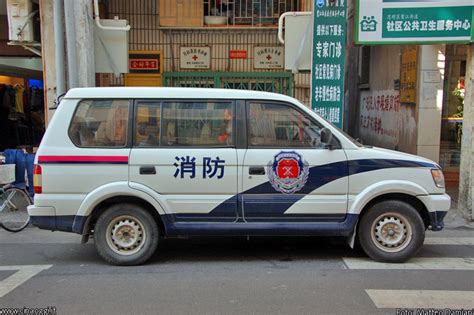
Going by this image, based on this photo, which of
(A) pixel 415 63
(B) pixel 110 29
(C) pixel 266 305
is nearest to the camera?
(C) pixel 266 305

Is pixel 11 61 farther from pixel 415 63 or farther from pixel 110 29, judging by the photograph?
pixel 415 63

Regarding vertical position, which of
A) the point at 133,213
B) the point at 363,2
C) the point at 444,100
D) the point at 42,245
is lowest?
the point at 42,245

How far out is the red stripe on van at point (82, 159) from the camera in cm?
500

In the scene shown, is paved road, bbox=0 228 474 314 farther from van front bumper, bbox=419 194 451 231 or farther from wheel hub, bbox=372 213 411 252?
van front bumper, bbox=419 194 451 231

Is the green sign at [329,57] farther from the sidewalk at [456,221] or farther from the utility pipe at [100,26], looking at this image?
the utility pipe at [100,26]

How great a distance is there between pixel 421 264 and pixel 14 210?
6465mm

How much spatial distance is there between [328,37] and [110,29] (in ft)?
12.8

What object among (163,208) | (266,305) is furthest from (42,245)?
(266,305)

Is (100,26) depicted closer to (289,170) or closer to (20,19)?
(20,19)

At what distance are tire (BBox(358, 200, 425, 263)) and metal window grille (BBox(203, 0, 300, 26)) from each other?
6569mm

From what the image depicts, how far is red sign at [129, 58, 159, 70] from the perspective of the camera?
10.7 meters

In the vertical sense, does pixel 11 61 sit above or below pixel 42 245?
above

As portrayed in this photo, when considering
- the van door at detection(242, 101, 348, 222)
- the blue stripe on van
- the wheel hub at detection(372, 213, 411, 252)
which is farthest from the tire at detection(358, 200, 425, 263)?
the blue stripe on van

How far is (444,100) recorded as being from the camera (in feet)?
33.1
